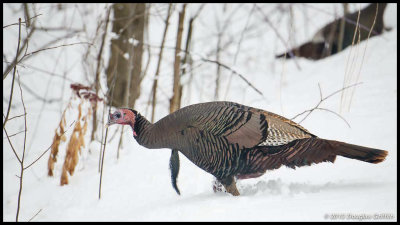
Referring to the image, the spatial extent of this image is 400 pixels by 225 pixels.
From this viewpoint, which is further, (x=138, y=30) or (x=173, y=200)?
(x=138, y=30)

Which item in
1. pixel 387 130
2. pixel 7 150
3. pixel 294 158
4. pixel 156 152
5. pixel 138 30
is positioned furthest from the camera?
pixel 138 30

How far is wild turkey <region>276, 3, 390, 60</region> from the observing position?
576cm

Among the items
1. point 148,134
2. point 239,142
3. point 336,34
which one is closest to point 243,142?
point 239,142

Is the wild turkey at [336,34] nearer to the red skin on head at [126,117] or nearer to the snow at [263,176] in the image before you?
the snow at [263,176]

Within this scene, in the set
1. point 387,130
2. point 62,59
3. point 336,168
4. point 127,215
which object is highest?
point 62,59

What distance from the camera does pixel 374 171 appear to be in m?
2.99

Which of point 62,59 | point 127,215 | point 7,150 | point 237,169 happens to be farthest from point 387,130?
point 62,59

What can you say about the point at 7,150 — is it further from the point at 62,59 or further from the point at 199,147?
the point at 199,147

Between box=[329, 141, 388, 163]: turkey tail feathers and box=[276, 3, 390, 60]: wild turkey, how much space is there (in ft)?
9.98

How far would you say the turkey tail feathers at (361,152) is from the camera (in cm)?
262

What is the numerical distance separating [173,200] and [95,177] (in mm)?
1217

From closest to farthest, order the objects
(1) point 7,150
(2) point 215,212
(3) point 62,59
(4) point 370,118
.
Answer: (2) point 215,212 → (4) point 370,118 → (1) point 7,150 → (3) point 62,59

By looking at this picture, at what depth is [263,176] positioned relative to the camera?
11.4 feet

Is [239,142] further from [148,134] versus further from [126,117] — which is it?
[126,117]
